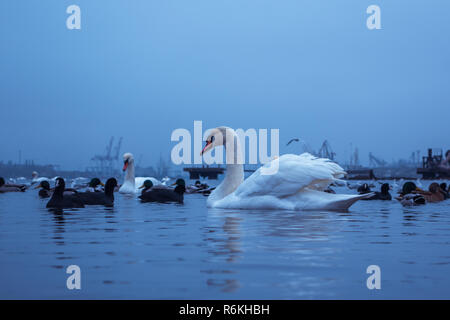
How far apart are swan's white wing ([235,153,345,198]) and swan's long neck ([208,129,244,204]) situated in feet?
7.93

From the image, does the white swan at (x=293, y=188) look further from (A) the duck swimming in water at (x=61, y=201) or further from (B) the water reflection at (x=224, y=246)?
(A) the duck swimming in water at (x=61, y=201)

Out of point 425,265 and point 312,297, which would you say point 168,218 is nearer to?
point 425,265

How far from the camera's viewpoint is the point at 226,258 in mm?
8148

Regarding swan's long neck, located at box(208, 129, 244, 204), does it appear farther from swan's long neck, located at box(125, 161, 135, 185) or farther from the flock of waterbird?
swan's long neck, located at box(125, 161, 135, 185)

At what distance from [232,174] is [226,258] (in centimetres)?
1200

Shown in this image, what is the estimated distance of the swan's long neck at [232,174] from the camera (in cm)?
1994

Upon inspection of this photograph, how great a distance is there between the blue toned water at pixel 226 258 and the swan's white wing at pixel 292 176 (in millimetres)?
2179

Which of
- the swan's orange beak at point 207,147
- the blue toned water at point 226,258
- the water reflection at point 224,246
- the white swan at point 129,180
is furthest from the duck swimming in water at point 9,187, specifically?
the blue toned water at point 226,258

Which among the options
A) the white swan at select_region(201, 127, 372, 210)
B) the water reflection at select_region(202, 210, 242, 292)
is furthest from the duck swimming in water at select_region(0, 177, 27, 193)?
the water reflection at select_region(202, 210, 242, 292)

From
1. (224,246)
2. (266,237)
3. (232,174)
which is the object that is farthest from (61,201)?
(224,246)

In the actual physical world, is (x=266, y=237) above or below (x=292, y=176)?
below

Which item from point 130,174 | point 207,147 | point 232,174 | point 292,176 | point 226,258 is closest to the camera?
point 226,258

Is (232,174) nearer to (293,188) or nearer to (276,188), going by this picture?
(276,188)

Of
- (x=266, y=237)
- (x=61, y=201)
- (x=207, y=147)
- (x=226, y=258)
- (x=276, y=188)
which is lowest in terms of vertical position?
(x=61, y=201)
